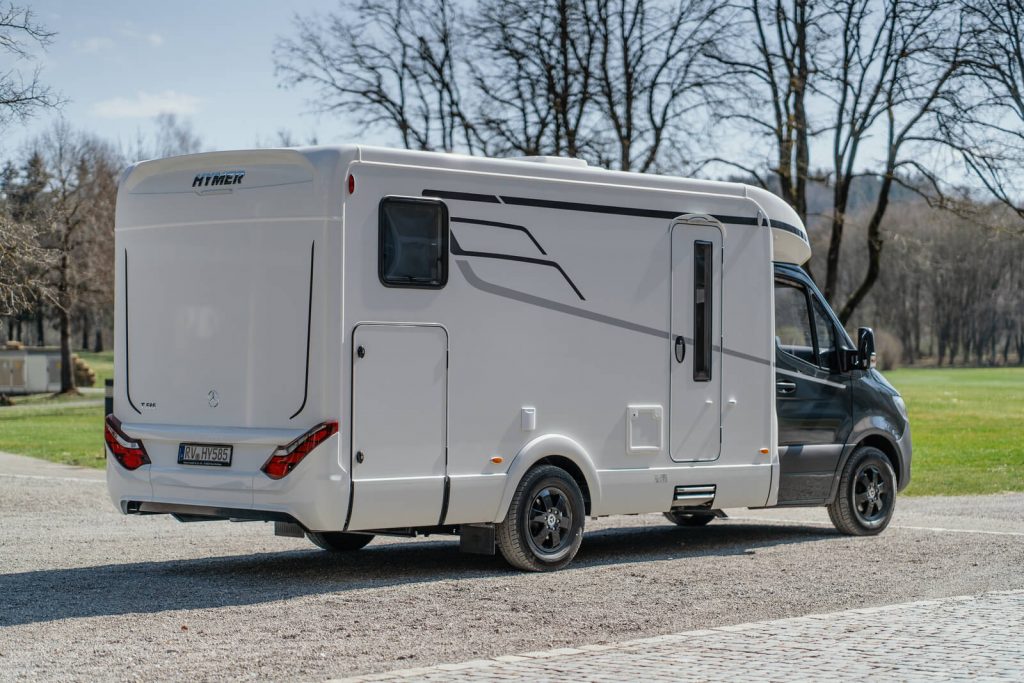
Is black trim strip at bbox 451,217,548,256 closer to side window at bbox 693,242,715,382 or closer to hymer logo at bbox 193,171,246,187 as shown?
hymer logo at bbox 193,171,246,187

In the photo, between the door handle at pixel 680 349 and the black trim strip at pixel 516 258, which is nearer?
the black trim strip at pixel 516 258

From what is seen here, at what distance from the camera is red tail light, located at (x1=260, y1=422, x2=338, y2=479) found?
9062 mm

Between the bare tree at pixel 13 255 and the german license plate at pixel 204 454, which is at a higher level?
the bare tree at pixel 13 255

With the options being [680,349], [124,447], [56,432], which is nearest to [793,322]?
[680,349]

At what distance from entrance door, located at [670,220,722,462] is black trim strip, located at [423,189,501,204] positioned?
179 cm

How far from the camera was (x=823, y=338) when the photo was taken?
499 inches

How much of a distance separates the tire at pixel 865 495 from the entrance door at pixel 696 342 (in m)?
1.83

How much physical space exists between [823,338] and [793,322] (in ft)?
1.46

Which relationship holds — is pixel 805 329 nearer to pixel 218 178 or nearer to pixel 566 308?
pixel 566 308

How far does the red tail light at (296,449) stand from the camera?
9.06 m

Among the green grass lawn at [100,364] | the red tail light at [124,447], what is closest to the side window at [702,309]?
the red tail light at [124,447]

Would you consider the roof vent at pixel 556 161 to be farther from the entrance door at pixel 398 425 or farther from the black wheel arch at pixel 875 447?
the black wheel arch at pixel 875 447

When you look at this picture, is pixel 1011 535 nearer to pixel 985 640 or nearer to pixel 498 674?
pixel 985 640

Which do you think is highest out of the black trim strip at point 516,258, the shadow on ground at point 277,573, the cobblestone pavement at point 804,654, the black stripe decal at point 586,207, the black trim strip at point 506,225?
the black stripe decal at point 586,207
